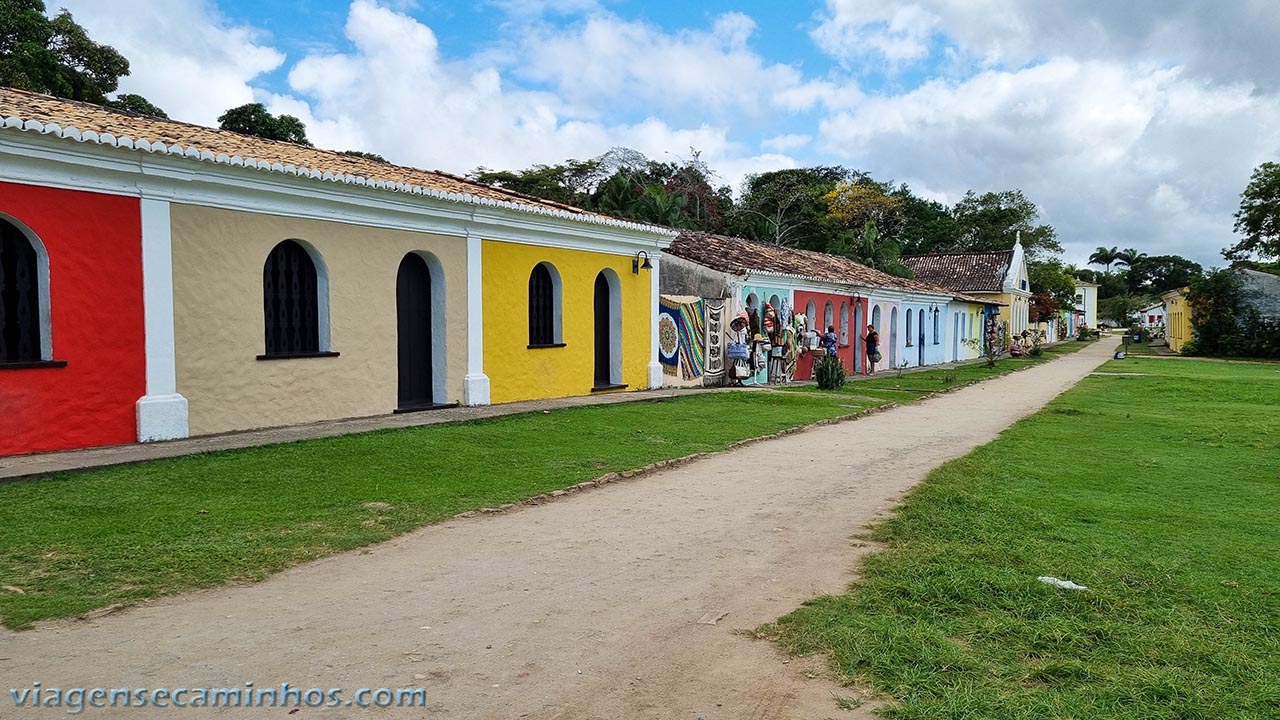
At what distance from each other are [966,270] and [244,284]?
42256 millimetres

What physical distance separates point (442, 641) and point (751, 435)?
7.49 m

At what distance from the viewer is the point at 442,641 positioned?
3.89 metres

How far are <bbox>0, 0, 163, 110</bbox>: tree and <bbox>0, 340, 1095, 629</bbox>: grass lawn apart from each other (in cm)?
1761

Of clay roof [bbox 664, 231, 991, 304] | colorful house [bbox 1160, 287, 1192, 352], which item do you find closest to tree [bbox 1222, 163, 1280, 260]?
colorful house [bbox 1160, 287, 1192, 352]

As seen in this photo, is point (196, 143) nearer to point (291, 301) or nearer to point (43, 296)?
point (291, 301)

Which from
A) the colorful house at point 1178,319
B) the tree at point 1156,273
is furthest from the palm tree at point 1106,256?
the colorful house at point 1178,319

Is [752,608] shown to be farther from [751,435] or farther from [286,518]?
[751,435]

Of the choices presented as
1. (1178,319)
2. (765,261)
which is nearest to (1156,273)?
(1178,319)

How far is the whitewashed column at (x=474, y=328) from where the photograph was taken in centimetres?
1339

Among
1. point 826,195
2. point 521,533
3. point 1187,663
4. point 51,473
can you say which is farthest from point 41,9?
point 826,195

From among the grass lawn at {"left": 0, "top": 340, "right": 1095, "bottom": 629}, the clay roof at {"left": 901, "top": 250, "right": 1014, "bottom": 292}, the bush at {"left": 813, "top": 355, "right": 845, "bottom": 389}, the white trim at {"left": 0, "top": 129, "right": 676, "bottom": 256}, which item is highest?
the clay roof at {"left": 901, "top": 250, "right": 1014, "bottom": 292}

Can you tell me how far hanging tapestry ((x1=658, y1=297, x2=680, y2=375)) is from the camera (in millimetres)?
17750

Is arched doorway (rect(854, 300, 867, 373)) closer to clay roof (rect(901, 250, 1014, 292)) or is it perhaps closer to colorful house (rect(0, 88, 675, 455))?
colorful house (rect(0, 88, 675, 455))

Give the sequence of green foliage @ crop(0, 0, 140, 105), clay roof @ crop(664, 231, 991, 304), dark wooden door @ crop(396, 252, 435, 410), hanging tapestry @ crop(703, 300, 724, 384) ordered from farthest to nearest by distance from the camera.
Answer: green foliage @ crop(0, 0, 140, 105), clay roof @ crop(664, 231, 991, 304), hanging tapestry @ crop(703, 300, 724, 384), dark wooden door @ crop(396, 252, 435, 410)
